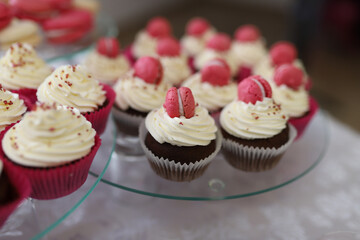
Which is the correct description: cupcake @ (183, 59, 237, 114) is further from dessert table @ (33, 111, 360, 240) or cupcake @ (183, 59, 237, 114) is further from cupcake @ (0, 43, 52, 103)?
cupcake @ (0, 43, 52, 103)

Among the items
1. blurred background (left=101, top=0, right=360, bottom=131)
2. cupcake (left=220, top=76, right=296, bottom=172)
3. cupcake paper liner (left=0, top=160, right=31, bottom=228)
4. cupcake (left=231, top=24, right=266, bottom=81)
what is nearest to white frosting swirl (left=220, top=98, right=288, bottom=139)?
cupcake (left=220, top=76, right=296, bottom=172)

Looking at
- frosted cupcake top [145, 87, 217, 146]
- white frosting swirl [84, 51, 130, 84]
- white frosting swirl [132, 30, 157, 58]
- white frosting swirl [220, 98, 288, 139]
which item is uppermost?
frosted cupcake top [145, 87, 217, 146]

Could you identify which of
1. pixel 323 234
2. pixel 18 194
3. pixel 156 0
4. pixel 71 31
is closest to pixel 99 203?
pixel 18 194

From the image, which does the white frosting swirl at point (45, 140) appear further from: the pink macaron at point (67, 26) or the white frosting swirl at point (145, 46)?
the white frosting swirl at point (145, 46)

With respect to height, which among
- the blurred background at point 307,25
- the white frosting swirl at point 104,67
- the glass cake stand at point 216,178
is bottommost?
the blurred background at point 307,25

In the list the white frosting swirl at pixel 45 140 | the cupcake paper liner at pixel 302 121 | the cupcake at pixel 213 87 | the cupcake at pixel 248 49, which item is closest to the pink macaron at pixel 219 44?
the cupcake at pixel 248 49

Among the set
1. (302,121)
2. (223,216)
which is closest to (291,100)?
(302,121)

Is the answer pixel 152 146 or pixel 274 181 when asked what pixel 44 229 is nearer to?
pixel 152 146
